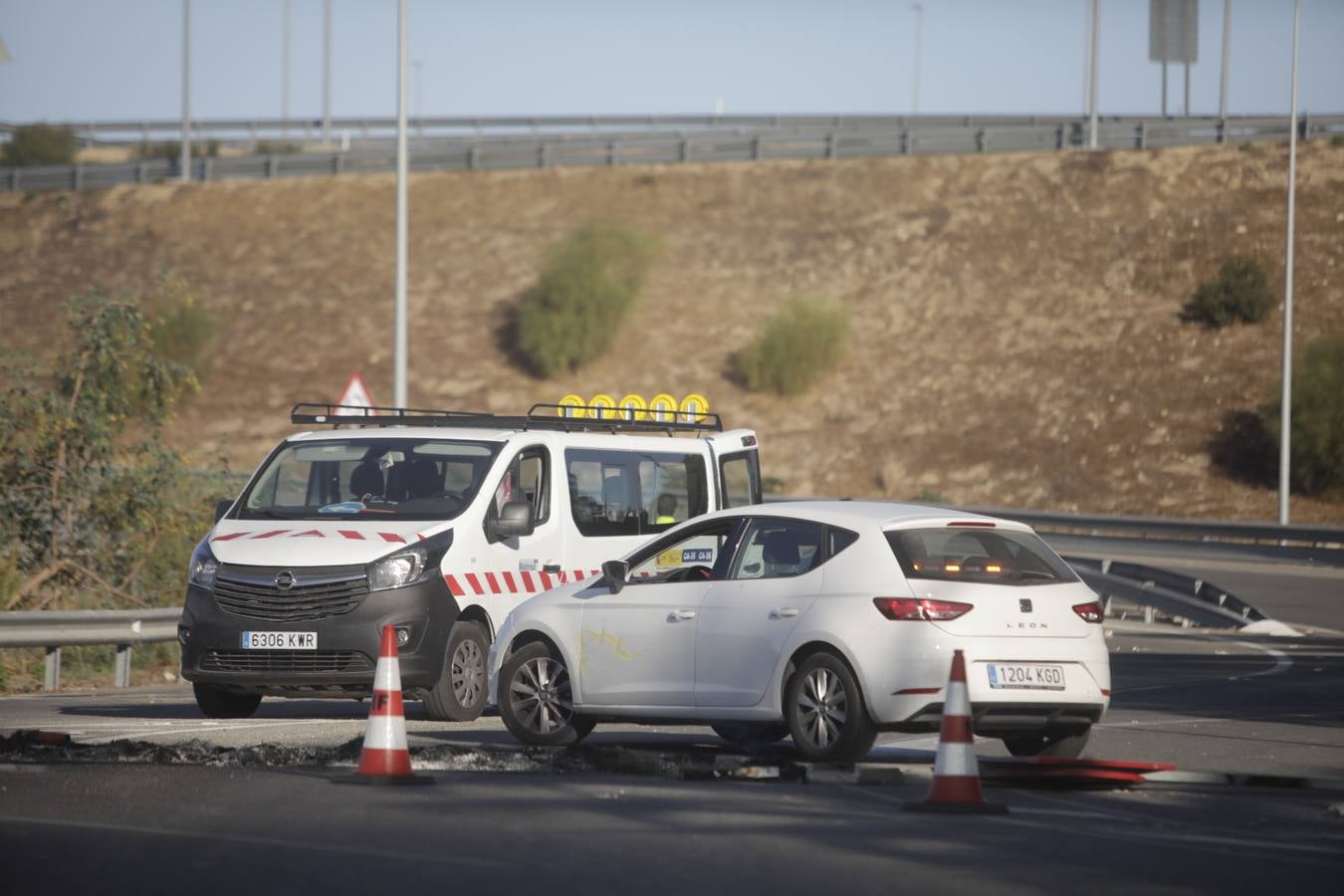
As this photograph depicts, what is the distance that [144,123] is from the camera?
93500mm

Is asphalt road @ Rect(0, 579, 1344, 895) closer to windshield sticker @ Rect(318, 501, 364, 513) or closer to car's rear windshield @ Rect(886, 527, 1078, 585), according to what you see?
car's rear windshield @ Rect(886, 527, 1078, 585)

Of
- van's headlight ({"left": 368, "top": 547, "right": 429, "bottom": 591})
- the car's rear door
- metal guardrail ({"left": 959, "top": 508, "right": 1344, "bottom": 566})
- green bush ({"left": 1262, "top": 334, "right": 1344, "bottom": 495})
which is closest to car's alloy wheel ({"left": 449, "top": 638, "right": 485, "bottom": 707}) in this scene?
van's headlight ({"left": 368, "top": 547, "right": 429, "bottom": 591})

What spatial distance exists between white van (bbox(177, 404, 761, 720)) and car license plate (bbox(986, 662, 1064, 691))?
4087 mm

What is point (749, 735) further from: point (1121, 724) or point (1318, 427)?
point (1318, 427)

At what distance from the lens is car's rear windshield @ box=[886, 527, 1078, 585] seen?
1108 centimetres

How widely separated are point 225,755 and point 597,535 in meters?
4.68

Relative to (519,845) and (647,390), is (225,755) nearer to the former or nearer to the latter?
(519,845)

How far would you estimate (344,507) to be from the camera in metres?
14.2

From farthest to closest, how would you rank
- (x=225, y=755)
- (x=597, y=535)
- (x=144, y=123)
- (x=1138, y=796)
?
(x=144, y=123) → (x=597, y=535) → (x=225, y=755) → (x=1138, y=796)

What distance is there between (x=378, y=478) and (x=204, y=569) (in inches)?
57.0

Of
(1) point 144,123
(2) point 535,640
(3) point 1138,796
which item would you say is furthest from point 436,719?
(1) point 144,123

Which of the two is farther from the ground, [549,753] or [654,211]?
[654,211]

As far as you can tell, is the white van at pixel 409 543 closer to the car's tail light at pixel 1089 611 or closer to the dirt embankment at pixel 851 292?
the car's tail light at pixel 1089 611

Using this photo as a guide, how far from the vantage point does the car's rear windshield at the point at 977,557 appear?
11078 millimetres
